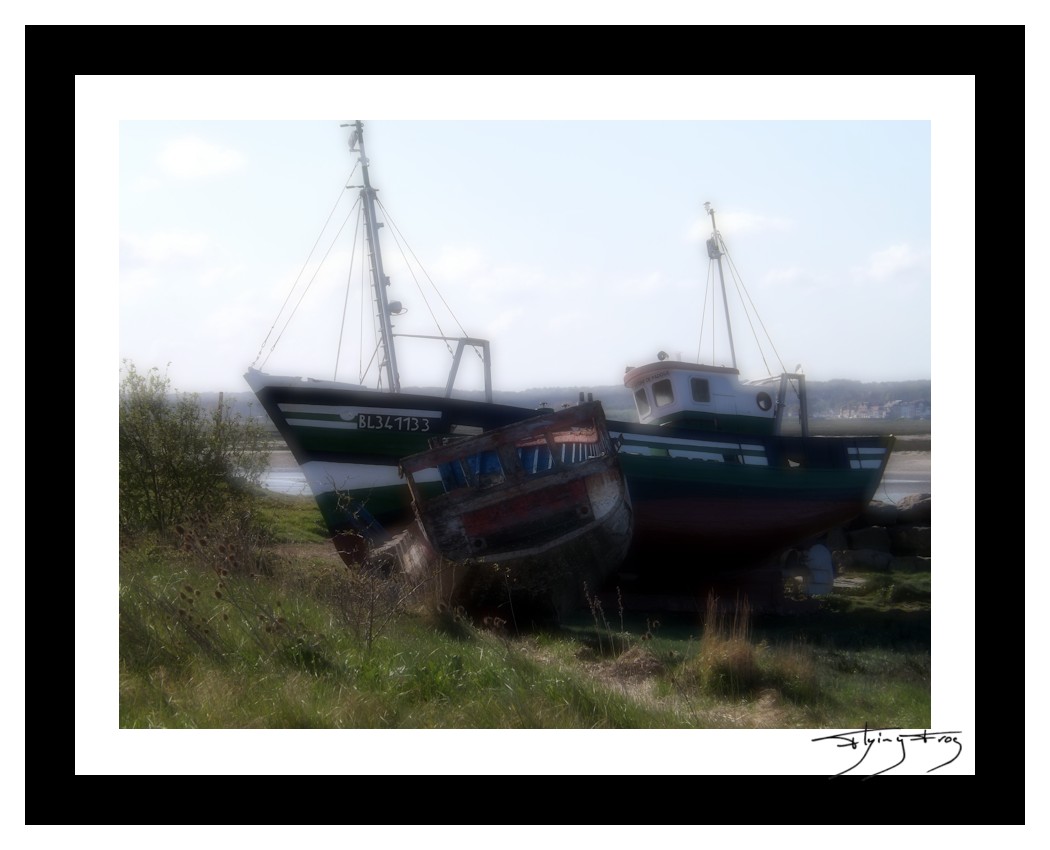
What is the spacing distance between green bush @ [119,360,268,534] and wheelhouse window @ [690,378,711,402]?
744 centimetres

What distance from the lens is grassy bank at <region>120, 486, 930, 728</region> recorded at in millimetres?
5191

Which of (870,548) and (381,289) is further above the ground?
(381,289)

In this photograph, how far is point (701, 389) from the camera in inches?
599

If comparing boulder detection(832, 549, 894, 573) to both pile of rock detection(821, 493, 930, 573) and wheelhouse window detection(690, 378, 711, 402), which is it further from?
wheelhouse window detection(690, 378, 711, 402)

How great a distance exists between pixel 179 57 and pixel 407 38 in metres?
1.25

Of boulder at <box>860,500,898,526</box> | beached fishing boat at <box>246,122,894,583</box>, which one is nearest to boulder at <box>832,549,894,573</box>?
beached fishing boat at <box>246,122,894,583</box>

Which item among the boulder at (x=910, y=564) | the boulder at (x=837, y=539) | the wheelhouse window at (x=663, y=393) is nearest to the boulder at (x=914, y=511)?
the boulder at (x=837, y=539)

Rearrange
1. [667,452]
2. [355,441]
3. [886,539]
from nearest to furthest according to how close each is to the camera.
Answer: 1. [355,441]
2. [667,452]
3. [886,539]

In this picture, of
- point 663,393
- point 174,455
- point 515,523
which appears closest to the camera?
point 515,523

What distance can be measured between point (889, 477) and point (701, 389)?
428cm

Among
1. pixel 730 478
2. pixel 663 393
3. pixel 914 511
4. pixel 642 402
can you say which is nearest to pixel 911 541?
pixel 914 511

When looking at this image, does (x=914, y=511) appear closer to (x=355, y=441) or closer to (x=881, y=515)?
(x=881, y=515)

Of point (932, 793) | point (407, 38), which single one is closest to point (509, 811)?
point (932, 793)

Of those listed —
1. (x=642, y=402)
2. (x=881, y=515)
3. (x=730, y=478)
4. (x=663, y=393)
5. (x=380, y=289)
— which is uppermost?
(x=380, y=289)
